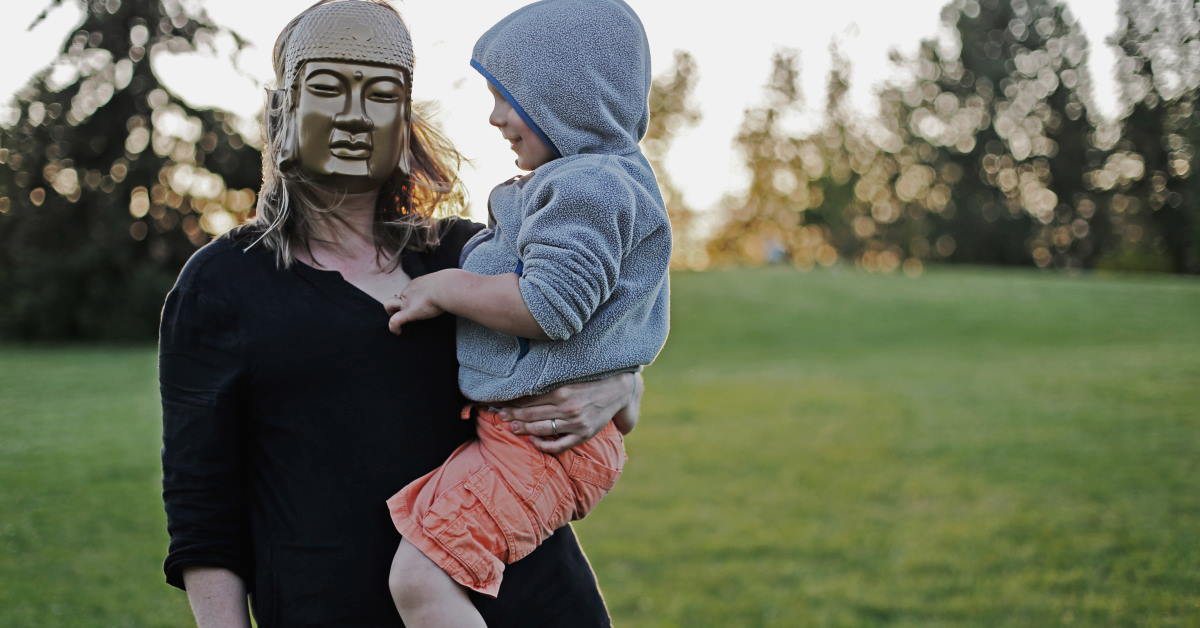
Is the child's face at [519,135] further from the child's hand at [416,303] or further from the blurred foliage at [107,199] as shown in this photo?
the blurred foliage at [107,199]

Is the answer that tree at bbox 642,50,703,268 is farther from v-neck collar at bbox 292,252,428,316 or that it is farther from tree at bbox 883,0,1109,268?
v-neck collar at bbox 292,252,428,316

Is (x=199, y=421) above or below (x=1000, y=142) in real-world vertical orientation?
above

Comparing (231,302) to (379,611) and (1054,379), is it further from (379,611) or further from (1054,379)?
(1054,379)

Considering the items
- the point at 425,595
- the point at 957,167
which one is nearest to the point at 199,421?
the point at 425,595

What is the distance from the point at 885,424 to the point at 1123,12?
7.88 metres

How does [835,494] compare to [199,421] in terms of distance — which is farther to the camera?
[835,494]

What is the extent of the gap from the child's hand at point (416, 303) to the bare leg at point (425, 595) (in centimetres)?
41

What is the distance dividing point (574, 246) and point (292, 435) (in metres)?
0.63

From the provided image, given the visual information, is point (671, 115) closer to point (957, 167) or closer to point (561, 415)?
point (957, 167)

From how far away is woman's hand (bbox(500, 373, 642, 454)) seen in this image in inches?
75.4

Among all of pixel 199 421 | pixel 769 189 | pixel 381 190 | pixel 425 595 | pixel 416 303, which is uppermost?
pixel 381 190

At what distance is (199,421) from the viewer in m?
1.82

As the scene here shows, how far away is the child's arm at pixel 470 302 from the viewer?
1.83 meters

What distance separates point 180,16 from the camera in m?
13.9
